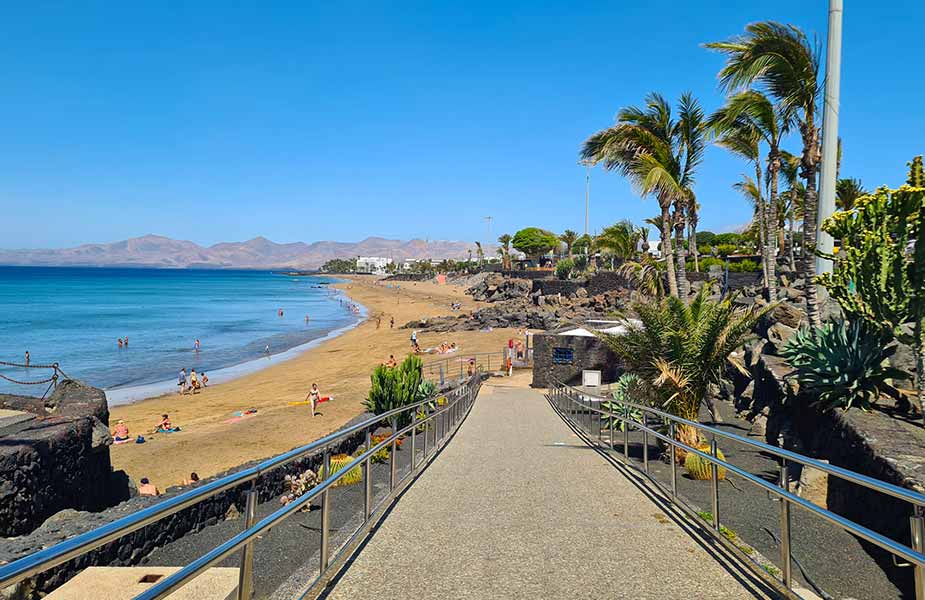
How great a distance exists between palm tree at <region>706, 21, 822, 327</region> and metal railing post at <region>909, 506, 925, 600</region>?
30.8 feet

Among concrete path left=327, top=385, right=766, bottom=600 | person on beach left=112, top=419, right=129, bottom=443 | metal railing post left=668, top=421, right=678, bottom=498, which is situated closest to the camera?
concrete path left=327, top=385, right=766, bottom=600

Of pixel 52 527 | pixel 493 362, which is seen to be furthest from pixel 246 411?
pixel 52 527

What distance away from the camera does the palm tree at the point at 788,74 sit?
39.3 feet

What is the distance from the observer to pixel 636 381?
11.2m

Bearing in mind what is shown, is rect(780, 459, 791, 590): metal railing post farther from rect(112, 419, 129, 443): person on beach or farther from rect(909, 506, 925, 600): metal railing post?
rect(112, 419, 129, 443): person on beach

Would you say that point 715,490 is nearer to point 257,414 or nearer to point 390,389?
point 390,389

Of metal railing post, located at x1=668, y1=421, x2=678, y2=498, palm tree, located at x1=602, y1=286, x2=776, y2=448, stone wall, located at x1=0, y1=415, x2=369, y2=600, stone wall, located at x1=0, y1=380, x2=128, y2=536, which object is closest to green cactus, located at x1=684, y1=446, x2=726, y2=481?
metal railing post, located at x1=668, y1=421, x2=678, y2=498

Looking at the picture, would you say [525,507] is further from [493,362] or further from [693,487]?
[493,362]

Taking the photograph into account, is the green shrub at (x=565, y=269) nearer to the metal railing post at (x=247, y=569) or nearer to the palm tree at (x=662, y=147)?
the palm tree at (x=662, y=147)

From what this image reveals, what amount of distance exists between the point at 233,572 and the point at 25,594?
3172mm

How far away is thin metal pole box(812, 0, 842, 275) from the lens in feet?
37.5

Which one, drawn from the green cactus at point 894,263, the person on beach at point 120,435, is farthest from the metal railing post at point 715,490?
the person on beach at point 120,435

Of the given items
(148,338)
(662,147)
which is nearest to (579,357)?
(662,147)

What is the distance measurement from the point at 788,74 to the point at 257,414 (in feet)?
64.1
